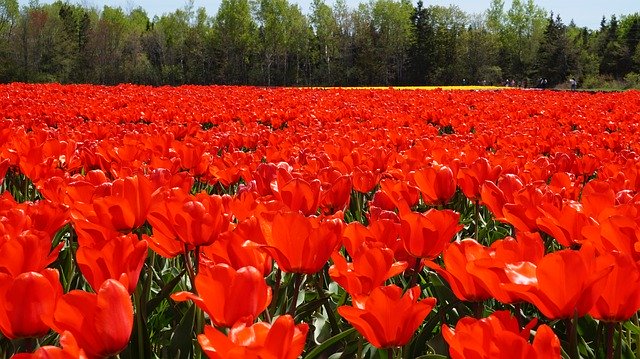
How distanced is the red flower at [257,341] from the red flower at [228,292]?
15 centimetres

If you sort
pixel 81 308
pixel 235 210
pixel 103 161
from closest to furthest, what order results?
pixel 81 308, pixel 235 210, pixel 103 161

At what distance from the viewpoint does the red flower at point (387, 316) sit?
1.03m

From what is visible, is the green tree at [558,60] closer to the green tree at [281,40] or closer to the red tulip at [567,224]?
the green tree at [281,40]

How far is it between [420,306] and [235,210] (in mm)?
873

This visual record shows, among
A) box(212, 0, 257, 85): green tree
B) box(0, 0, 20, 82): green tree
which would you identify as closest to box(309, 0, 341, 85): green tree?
box(212, 0, 257, 85): green tree

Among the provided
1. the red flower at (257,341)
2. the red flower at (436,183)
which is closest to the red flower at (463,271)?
the red flower at (257,341)

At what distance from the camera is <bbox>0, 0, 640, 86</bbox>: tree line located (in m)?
58.9

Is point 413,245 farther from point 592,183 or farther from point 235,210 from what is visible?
point 592,183

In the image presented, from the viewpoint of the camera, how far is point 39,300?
105 centimetres

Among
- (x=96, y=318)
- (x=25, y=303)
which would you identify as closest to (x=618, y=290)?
(x=96, y=318)

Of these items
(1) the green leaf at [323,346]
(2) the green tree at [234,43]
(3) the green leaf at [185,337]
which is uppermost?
(2) the green tree at [234,43]

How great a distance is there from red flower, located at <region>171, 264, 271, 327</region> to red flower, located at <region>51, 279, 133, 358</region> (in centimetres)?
12

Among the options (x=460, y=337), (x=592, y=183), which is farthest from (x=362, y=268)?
(x=592, y=183)

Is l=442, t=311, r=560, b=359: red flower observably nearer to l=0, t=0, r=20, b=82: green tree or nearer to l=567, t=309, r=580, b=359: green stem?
l=567, t=309, r=580, b=359: green stem
